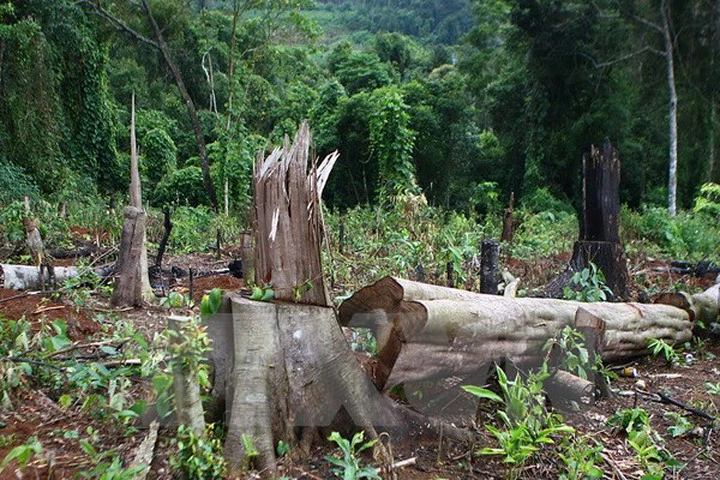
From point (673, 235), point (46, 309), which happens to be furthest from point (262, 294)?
point (673, 235)

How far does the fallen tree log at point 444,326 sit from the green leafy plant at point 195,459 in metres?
0.71

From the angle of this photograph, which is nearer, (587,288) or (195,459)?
(195,459)

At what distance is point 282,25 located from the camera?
55.5ft

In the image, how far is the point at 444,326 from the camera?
2.27m

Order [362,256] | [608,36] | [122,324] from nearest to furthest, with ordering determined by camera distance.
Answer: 1. [122,324]
2. [362,256]
3. [608,36]

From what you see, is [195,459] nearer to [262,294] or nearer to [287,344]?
[287,344]

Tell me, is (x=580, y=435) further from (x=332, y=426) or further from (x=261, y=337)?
(x=261, y=337)

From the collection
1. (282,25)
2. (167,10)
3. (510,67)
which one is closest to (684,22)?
(510,67)

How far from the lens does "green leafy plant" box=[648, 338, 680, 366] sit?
3.46 metres

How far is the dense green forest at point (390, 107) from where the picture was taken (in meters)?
14.7

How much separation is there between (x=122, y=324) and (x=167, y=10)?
16330mm

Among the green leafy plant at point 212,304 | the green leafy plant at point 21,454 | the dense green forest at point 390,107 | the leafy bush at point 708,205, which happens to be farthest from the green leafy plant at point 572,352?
the dense green forest at point 390,107

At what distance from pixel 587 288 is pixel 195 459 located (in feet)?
10.2

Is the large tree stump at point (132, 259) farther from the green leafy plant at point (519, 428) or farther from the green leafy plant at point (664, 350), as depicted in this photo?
the green leafy plant at point (664, 350)
